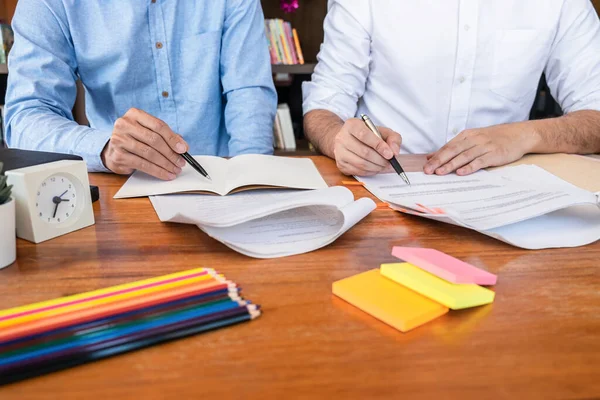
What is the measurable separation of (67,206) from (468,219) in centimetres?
54

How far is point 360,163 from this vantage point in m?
1.00

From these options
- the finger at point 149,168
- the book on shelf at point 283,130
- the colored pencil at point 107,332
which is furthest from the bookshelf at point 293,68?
the colored pencil at point 107,332

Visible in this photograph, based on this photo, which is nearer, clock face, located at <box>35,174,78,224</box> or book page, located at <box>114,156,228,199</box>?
clock face, located at <box>35,174,78,224</box>

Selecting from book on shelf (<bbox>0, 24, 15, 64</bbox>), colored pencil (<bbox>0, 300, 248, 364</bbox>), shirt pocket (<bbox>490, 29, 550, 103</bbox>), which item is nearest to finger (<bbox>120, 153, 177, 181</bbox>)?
colored pencil (<bbox>0, 300, 248, 364</bbox>)

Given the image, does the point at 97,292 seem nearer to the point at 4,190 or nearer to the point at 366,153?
the point at 4,190

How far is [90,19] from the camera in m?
1.32

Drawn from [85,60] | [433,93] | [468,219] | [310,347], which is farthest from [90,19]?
[310,347]

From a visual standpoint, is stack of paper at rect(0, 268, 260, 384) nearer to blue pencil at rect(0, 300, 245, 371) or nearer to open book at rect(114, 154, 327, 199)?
blue pencil at rect(0, 300, 245, 371)

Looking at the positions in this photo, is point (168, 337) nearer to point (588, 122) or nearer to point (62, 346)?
point (62, 346)

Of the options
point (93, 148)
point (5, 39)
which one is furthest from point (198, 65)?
point (5, 39)

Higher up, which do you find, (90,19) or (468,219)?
(90,19)

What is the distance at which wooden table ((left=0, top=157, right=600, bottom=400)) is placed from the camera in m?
0.40

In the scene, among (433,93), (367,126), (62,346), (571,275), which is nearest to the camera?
(62,346)

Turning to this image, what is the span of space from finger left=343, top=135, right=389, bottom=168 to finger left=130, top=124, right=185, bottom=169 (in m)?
0.31
